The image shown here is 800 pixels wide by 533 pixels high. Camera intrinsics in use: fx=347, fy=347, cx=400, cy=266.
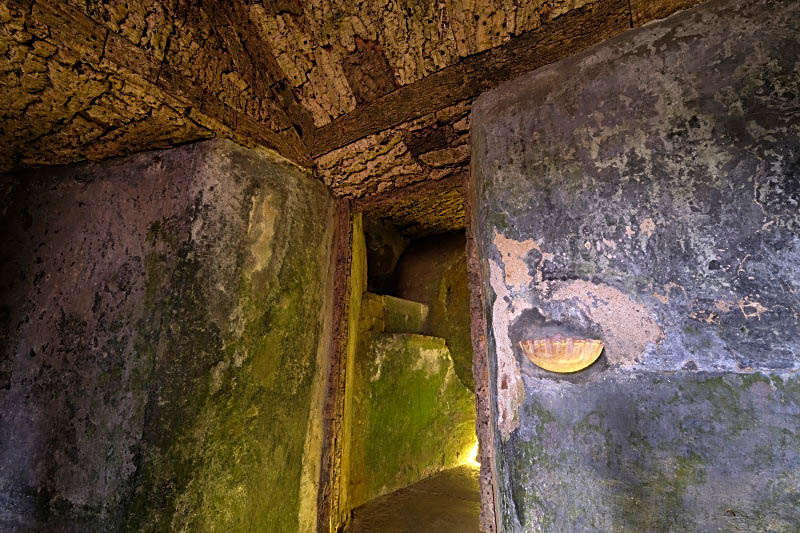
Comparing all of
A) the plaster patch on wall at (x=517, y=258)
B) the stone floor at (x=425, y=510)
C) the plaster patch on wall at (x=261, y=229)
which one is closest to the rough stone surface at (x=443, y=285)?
the stone floor at (x=425, y=510)

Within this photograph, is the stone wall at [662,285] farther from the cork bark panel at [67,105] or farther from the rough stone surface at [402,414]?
the cork bark panel at [67,105]

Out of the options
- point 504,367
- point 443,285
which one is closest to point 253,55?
point 504,367

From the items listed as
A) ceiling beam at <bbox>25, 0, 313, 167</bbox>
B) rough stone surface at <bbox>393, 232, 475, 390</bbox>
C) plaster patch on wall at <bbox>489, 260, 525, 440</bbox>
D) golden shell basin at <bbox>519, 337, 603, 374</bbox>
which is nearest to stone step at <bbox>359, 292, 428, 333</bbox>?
rough stone surface at <bbox>393, 232, 475, 390</bbox>

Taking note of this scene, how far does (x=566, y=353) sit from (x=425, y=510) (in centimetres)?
202

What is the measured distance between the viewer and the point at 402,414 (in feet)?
9.37

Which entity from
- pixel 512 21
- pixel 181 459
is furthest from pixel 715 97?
pixel 181 459

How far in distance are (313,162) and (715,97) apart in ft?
6.10

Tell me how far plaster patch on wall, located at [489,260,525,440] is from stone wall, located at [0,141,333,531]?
3.69ft

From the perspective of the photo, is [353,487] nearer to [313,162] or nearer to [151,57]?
[313,162]

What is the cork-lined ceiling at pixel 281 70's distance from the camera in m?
1.32

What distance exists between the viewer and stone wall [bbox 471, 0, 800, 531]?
889mm

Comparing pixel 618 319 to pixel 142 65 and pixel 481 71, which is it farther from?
pixel 142 65

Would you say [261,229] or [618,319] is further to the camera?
[261,229]

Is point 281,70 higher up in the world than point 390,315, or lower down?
higher up
